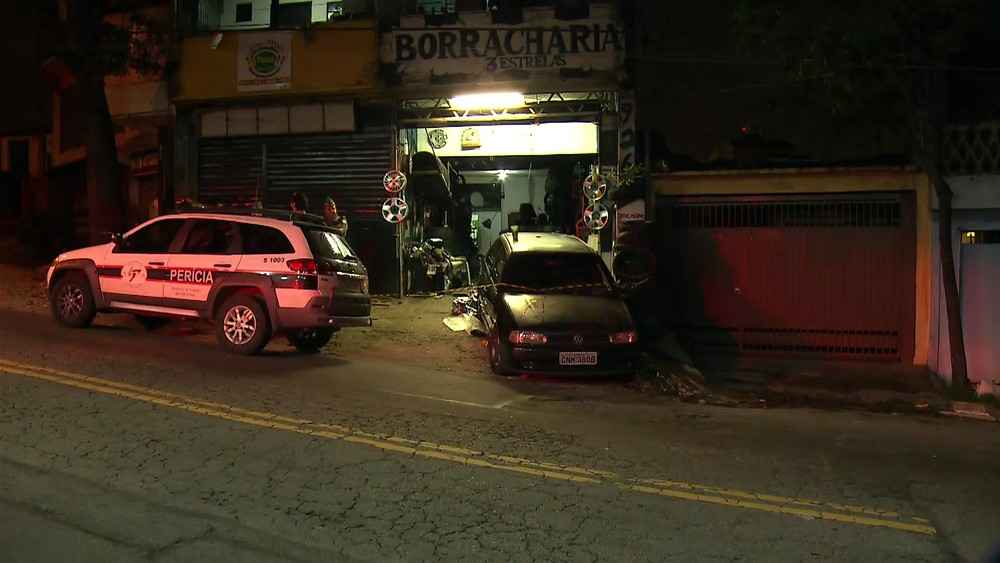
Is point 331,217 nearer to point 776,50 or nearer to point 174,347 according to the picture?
point 174,347

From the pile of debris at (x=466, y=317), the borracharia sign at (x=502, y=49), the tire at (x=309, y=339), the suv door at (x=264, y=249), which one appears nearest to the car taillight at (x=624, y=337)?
the pile of debris at (x=466, y=317)

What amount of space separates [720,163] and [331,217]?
7274mm

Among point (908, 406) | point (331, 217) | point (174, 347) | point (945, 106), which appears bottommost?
point (908, 406)

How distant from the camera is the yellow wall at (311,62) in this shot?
52.2ft

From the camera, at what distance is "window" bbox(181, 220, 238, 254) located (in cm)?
1045

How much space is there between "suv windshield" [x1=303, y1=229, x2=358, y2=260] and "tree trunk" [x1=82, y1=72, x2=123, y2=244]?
7.80 metres

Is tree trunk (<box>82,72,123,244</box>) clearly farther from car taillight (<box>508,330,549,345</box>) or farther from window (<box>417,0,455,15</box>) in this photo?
car taillight (<box>508,330,549,345</box>)

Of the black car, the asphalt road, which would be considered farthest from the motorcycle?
the asphalt road

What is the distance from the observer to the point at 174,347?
10.6 metres

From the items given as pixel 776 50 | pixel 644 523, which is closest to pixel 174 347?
pixel 644 523

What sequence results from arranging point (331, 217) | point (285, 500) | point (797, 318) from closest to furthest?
point (285, 500)
point (797, 318)
point (331, 217)

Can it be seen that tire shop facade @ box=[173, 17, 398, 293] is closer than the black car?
No

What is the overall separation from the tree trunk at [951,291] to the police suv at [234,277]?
8.24m

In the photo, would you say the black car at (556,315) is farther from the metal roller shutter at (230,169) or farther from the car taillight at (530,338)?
the metal roller shutter at (230,169)
